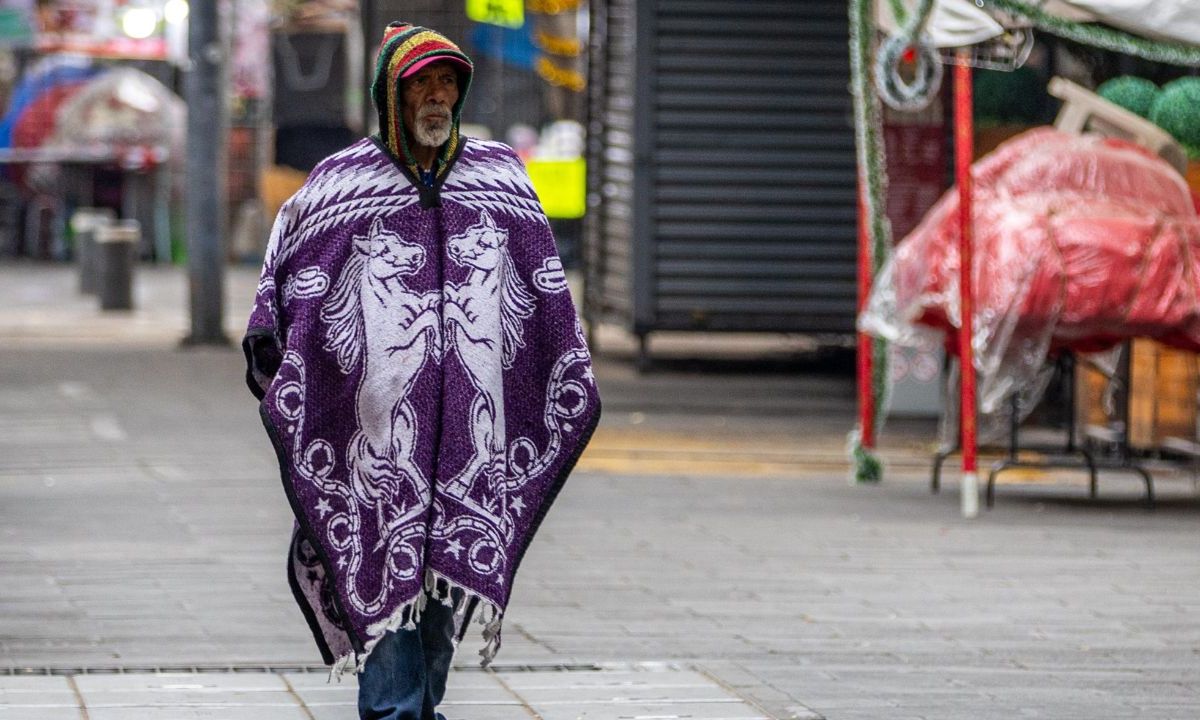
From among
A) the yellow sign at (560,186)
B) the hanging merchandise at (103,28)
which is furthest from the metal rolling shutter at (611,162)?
the hanging merchandise at (103,28)

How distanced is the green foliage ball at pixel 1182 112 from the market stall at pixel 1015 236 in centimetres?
16

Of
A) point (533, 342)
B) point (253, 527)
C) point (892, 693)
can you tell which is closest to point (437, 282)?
point (533, 342)

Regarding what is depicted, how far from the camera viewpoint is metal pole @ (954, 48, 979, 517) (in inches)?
387

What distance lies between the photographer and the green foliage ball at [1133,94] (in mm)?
10547

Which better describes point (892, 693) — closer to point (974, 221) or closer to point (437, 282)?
point (437, 282)

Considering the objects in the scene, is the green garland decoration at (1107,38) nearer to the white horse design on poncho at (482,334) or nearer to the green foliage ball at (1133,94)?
the green foliage ball at (1133,94)

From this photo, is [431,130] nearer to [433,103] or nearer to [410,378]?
[433,103]

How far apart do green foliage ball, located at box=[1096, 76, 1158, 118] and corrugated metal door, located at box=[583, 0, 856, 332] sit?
488 cm

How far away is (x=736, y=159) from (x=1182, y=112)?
18.3ft

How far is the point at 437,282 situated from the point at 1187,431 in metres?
7.43

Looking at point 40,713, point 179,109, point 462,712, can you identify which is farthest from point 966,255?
point 179,109

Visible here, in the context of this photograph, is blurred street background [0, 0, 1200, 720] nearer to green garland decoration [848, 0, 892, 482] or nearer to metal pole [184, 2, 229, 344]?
metal pole [184, 2, 229, 344]

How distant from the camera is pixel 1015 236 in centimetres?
1001

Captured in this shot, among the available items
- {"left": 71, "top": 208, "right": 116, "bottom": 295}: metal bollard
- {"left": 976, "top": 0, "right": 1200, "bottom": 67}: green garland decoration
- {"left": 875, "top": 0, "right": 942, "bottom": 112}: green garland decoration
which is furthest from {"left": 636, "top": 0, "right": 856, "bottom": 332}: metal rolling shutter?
{"left": 71, "top": 208, "right": 116, "bottom": 295}: metal bollard
